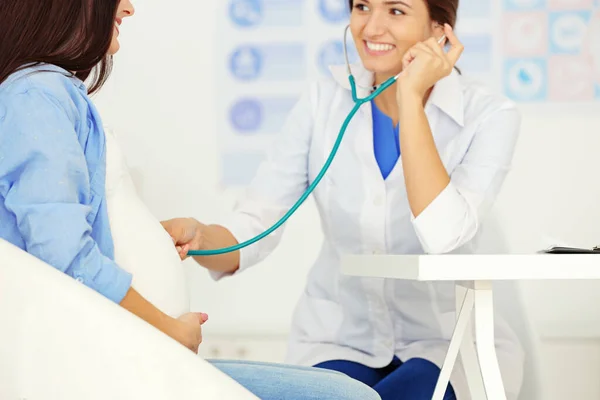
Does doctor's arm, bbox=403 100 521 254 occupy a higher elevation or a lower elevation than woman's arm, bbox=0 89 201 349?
lower

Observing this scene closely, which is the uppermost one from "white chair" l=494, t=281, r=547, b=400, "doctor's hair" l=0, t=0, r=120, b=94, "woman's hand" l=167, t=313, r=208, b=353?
"doctor's hair" l=0, t=0, r=120, b=94

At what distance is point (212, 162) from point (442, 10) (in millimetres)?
930

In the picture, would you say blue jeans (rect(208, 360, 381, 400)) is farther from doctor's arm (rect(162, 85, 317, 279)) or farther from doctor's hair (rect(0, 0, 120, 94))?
doctor's arm (rect(162, 85, 317, 279))

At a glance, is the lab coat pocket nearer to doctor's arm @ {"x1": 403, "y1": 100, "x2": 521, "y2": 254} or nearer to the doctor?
the doctor

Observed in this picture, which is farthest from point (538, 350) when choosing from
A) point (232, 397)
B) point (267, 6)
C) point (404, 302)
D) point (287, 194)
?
point (232, 397)

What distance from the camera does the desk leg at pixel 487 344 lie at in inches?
45.8

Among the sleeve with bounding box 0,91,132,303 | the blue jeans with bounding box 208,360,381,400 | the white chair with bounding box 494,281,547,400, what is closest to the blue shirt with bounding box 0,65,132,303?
the sleeve with bounding box 0,91,132,303

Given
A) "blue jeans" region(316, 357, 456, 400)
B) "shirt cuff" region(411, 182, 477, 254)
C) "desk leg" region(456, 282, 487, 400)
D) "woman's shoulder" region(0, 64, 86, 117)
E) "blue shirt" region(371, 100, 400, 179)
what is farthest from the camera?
"blue shirt" region(371, 100, 400, 179)

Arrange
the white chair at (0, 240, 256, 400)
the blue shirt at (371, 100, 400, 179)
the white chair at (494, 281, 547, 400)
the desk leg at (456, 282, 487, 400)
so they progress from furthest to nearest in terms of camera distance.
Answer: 1. the white chair at (494, 281, 547, 400)
2. the blue shirt at (371, 100, 400, 179)
3. the desk leg at (456, 282, 487, 400)
4. the white chair at (0, 240, 256, 400)

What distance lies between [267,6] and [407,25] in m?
0.80

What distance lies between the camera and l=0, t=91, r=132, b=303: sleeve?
37.0 inches

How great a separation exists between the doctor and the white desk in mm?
313

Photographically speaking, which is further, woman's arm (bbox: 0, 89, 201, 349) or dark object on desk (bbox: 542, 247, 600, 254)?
dark object on desk (bbox: 542, 247, 600, 254)

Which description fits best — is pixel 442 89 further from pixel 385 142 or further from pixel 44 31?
pixel 44 31
